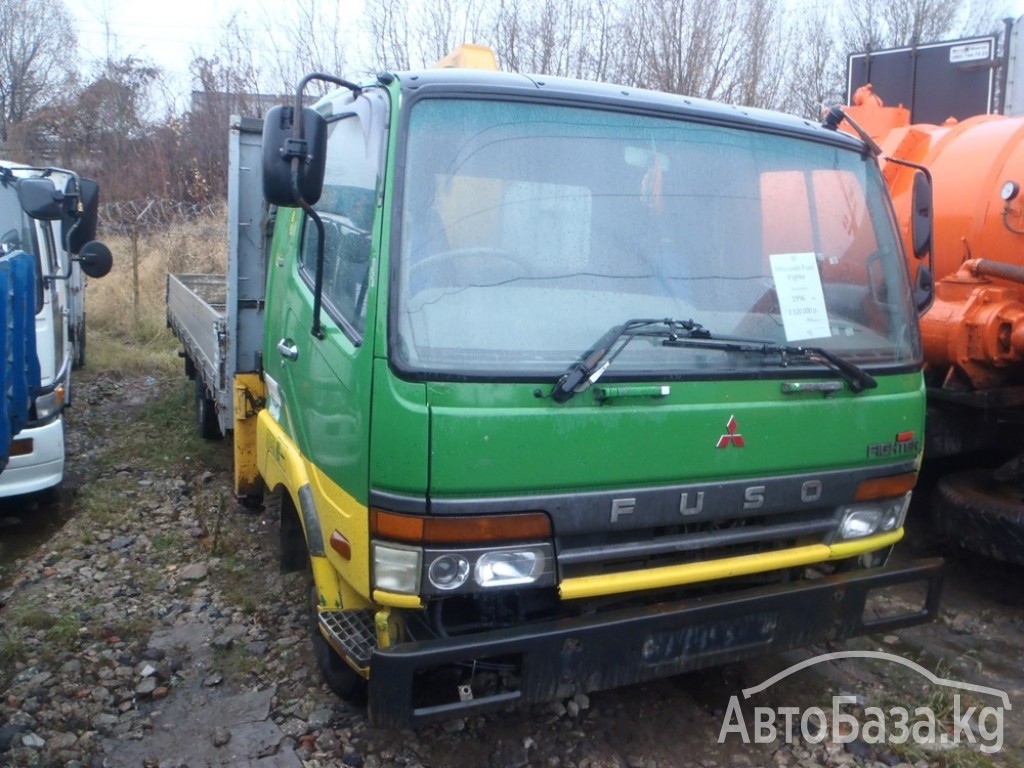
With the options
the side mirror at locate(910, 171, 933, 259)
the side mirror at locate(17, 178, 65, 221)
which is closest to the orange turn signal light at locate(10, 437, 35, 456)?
the side mirror at locate(17, 178, 65, 221)

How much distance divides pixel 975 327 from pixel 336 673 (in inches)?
129

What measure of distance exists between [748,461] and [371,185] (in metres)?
1.47

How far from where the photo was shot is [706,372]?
285 cm

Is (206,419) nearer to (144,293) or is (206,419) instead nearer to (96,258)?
(96,258)

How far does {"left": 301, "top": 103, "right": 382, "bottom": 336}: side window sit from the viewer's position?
2844 millimetres

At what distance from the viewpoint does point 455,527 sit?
261 centimetres

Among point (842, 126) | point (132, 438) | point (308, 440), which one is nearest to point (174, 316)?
point (132, 438)

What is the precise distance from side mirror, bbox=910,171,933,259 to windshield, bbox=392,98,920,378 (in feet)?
0.57

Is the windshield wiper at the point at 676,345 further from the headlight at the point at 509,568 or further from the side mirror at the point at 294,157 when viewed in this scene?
the side mirror at the point at 294,157

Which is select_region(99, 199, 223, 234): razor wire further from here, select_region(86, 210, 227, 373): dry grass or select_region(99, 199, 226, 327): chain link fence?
select_region(86, 210, 227, 373): dry grass

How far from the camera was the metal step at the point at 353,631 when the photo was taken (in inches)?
110

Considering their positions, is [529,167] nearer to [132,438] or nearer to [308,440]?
[308,440]

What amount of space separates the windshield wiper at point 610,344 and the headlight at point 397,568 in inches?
24.2

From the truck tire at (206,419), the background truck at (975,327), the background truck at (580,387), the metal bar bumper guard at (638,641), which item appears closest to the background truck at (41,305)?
the truck tire at (206,419)
